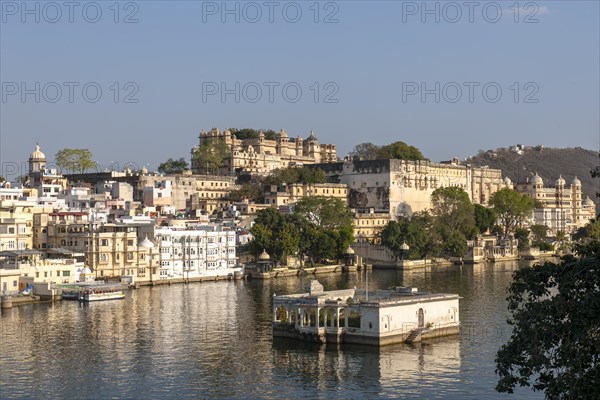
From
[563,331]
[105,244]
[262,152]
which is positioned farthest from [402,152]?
[563,331]

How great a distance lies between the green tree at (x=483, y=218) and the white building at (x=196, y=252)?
110 ft

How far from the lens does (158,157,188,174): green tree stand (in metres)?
102

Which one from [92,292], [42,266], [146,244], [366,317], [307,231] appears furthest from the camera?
[307,231]

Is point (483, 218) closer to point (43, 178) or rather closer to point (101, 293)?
point (43, 178)

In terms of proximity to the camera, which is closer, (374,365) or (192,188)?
(374,365)

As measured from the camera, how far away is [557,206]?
115m

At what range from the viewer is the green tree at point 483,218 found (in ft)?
299

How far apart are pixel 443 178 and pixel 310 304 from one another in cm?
7256

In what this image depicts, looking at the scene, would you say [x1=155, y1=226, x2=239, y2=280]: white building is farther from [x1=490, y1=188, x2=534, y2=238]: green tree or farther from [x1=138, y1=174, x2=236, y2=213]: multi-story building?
[x1=490, y1=188, x2=534, y2=238]: green tree

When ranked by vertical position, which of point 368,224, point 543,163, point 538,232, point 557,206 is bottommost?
point 538,232

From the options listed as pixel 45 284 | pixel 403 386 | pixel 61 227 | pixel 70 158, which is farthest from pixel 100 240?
pixel 70 158

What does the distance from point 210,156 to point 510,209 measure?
30589 mm

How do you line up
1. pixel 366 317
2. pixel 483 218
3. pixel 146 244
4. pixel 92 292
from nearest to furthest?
1. pixel 366 317
2. pixel 92 292
3. pixel 146 244
4. pixel 483 218

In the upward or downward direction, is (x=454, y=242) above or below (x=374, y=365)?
above
